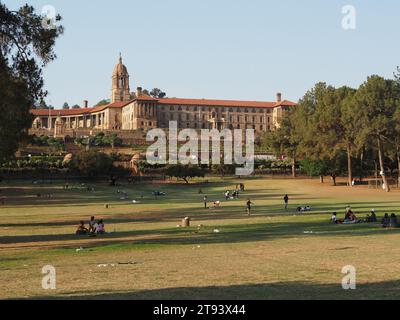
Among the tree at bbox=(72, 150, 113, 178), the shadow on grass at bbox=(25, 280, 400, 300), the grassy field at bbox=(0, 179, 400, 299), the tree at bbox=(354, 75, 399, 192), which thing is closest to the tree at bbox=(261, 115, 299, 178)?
the tree at bbox=(354, 75, 399, 192)

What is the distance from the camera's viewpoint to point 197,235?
103 feet

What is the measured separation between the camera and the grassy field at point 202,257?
15.0 metres

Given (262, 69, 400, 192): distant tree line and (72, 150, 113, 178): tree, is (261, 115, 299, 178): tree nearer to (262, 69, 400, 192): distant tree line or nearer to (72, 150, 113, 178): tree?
(262, 69, 400, 192): distant tree line

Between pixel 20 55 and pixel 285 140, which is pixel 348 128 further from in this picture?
pixel 20 55

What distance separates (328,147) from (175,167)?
85.5 ft

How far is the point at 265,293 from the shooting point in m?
14.4

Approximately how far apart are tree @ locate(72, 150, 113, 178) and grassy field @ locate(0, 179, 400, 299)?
4998 cm

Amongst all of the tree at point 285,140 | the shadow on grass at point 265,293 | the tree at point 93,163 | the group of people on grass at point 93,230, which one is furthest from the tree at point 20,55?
the tree at point 285,140

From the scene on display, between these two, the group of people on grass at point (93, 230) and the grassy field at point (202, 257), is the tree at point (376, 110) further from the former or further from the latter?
the group of people on grass at point (93, 230)

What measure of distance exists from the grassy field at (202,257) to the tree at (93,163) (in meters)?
50.0

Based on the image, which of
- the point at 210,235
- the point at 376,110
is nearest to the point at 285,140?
the point at 376,110

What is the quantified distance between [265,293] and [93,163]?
280 ft

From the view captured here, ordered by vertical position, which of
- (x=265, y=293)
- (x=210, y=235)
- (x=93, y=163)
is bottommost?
(x=210, y=235)
